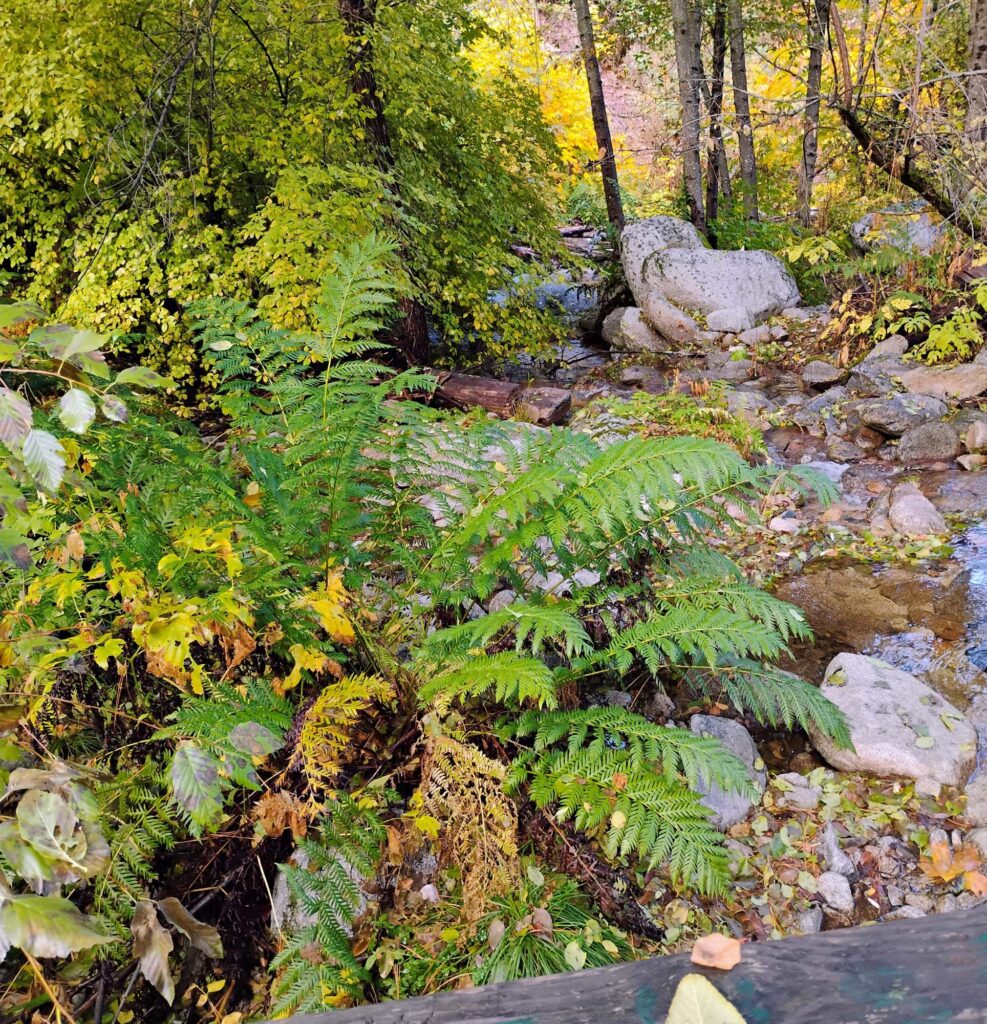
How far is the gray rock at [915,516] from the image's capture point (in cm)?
→ 379

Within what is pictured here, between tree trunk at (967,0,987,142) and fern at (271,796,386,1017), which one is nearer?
fern at (271,796,386,1017)

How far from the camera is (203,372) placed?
5980mm

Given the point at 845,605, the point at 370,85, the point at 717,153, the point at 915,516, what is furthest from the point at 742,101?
the point at 845,605

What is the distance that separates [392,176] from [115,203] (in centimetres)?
227

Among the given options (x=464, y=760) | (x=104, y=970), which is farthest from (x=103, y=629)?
(x=464, y=760)

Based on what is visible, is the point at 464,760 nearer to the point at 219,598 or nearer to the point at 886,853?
the point at 219,598

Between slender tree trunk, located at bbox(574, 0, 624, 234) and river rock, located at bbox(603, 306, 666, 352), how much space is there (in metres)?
1.60

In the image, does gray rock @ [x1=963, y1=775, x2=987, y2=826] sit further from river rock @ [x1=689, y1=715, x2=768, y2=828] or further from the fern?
the fern

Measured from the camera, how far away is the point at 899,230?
Result: 21.6 feet

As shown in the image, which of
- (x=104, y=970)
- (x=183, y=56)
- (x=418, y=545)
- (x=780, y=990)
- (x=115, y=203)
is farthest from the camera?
(x=115, y=203)

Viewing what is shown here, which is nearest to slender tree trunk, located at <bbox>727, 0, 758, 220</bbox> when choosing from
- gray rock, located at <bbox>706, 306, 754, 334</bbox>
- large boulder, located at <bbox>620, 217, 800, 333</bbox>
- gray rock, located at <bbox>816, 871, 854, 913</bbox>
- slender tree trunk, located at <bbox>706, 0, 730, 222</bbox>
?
slender tree trunk, located at <bbox>706, 0, 730, 222</bbox>

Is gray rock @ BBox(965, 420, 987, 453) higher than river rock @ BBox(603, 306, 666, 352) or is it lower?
lower

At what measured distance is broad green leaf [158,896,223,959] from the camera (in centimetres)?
130

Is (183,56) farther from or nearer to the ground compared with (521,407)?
farther from the ground
